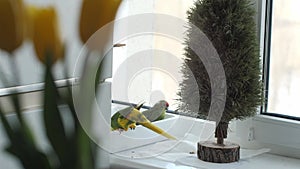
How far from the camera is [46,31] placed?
1.51 feet

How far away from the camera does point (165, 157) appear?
134 centimetres

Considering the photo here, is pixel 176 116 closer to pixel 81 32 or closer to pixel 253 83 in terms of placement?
pixel 253 83

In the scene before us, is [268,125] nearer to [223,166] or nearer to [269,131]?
[269,131]

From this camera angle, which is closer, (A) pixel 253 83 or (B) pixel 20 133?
(B) pixel 20 133

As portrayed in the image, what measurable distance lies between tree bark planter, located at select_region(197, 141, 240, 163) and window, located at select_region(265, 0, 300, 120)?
0.20 metres

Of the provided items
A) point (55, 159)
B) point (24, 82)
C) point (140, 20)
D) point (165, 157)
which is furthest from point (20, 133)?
point (165, 157)

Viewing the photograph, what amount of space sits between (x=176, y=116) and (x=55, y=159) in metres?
0.95

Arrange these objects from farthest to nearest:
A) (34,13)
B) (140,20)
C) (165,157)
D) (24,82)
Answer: (165,157), (140,20), (24,82), (34,13)

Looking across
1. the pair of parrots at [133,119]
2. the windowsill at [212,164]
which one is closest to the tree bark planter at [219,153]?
the windowsill at [212,164]

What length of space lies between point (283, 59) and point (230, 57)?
26 centimetres

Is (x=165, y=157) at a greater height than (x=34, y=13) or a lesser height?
lesser

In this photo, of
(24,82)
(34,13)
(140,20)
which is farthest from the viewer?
(140,20)

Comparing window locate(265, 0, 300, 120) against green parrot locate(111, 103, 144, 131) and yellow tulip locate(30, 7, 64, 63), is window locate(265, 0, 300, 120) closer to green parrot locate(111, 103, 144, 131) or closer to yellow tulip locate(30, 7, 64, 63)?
green parrot locate(111, 103, 144, 131)

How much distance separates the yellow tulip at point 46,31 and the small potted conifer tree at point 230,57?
0.73 metres
